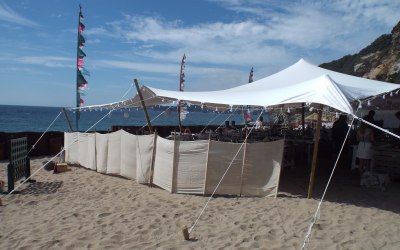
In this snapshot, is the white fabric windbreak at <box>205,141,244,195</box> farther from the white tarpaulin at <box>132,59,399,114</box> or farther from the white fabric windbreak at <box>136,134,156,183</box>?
the white fabric windbreak at <box>136,134,156,183</box>

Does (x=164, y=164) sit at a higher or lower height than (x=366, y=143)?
lower

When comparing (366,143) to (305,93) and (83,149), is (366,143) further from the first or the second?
(83,149)

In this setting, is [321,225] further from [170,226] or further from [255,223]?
[170,226]

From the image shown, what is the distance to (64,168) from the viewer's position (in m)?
10.6

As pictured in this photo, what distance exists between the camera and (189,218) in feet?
20.6

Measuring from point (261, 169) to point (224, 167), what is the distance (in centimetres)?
72

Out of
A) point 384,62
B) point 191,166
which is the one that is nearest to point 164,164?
point 191,166

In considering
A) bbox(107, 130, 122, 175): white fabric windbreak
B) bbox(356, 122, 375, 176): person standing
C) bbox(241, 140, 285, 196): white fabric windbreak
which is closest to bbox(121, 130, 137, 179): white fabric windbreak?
bbox(107, 130, 122, 175): white fabric windbreak

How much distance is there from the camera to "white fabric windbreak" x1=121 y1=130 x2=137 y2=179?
9.06 m

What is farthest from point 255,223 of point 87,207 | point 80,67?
point 80,67

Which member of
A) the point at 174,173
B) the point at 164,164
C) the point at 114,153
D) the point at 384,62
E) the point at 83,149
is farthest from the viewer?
→ the point at 384,62

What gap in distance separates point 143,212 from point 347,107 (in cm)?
384

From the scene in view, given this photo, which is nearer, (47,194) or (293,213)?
(293,213)

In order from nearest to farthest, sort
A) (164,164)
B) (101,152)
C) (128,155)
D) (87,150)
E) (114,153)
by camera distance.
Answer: (164,164)
(128,155)
(114,153)
(101,152)
(87,150)
